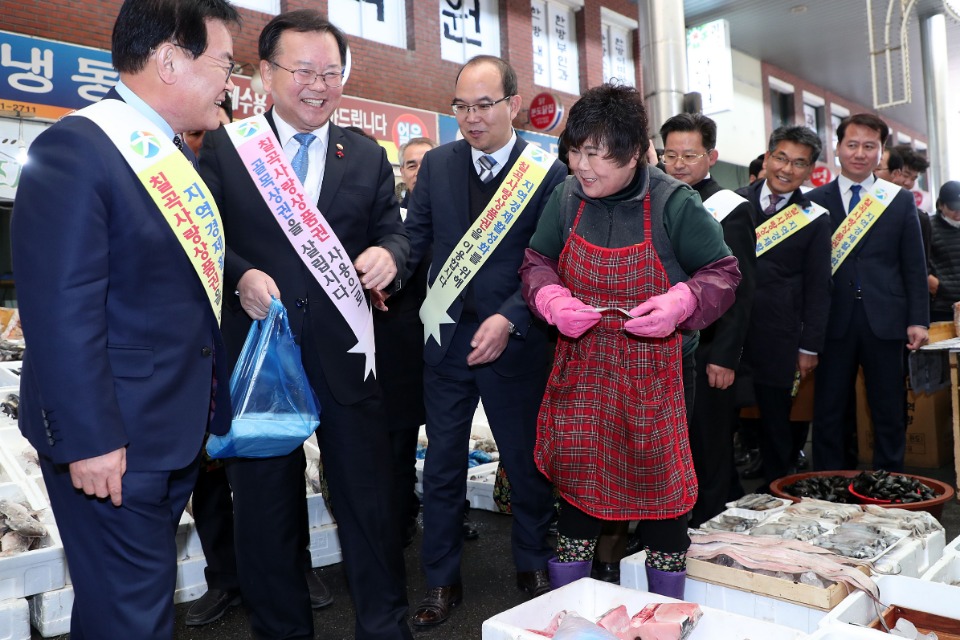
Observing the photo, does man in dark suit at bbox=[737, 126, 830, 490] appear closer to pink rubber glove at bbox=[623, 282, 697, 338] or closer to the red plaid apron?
the red plaid apron

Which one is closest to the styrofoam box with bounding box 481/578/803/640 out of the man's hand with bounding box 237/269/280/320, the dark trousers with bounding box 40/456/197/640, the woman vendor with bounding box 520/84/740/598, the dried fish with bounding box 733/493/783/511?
the woman vendor with bounding box 520/84/740/598

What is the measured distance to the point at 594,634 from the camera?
5.66 feet

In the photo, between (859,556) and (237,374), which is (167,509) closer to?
(237,374)

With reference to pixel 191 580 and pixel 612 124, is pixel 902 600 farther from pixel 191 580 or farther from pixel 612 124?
pixel 191 580

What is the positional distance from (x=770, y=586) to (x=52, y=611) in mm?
2090

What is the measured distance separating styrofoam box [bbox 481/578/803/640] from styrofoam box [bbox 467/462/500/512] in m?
1.61

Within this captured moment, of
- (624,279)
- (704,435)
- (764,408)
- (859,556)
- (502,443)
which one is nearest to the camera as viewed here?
(624,279)

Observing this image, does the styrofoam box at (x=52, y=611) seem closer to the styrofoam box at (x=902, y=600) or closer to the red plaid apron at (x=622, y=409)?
the red plaid apron at (x=622, y=409)

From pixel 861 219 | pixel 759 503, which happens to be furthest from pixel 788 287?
pixel 759 503

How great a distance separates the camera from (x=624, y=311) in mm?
1952

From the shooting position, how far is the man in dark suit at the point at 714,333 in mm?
2830

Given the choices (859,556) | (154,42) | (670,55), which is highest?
(670,55)

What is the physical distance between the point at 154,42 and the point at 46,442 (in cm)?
72

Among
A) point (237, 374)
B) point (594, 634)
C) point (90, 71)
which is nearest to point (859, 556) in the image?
point (594, 634)
